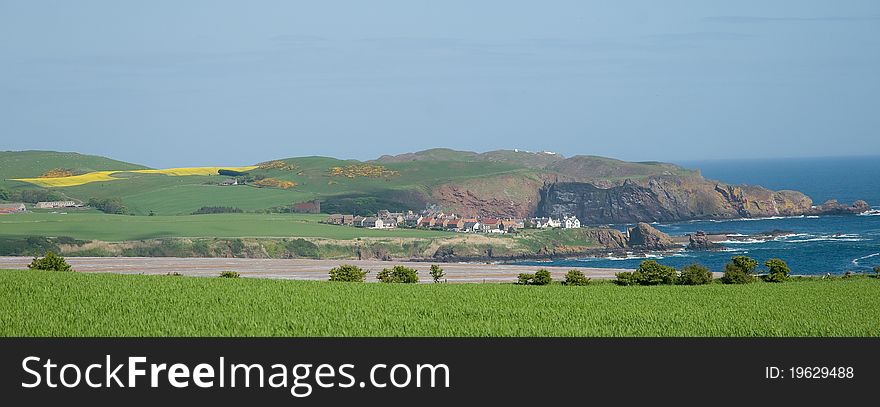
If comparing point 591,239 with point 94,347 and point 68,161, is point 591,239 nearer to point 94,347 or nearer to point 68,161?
point 94,347

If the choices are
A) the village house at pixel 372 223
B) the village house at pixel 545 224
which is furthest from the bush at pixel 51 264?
the village house at pixel 545 224

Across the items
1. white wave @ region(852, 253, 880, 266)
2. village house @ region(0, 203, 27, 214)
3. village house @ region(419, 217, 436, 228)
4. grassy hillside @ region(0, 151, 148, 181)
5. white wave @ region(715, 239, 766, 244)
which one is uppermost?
grassy hillside @ region(0, 151, 148, 181)

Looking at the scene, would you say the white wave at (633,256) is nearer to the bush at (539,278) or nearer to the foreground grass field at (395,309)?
the bush at (539,278)

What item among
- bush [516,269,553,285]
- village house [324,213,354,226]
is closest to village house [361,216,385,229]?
village house [324,213,354,226]

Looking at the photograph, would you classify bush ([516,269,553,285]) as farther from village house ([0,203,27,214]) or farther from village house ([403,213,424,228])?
village house ([0,203,27,214])

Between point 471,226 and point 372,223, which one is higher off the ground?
point 372,223

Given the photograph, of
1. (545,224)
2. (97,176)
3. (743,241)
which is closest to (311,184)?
(97,176)

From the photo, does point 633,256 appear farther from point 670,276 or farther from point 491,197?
point 670,276
